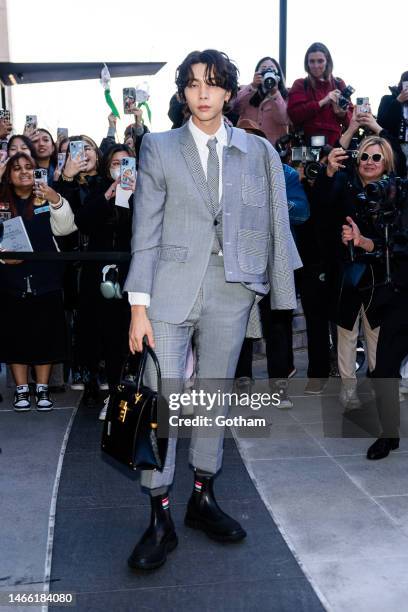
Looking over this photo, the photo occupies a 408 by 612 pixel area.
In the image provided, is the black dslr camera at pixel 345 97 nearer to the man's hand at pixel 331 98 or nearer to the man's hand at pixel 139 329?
the man's hand at pixel 331 98

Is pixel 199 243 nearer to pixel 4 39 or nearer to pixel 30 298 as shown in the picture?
pixel 30 298

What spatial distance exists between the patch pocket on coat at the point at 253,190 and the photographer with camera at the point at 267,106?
15.6 ft

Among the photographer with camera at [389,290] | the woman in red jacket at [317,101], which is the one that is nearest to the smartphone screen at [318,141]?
the woman in red jacket at [317,101]

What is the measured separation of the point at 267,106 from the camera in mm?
8812

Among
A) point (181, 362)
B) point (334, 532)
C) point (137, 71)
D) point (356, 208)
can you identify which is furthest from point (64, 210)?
point (137, 71)

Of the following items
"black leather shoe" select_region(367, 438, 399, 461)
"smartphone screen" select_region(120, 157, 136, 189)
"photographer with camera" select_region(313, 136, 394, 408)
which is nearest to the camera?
"black leather shoe" select_region(367, 438, 399, 461)

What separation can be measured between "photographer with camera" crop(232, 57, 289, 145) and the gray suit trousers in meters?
4.95

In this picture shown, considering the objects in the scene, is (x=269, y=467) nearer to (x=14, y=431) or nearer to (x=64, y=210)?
(x=14, y=431)

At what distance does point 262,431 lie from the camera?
6.24 m

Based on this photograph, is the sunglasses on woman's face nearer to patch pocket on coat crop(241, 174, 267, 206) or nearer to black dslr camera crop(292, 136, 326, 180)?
black dslr camera crop(292, 136, 326, 180)

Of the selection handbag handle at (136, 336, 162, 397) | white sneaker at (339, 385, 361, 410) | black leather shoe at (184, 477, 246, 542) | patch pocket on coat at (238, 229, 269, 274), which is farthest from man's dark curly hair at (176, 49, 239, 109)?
white sneaker at (339, 385, 361, 410)

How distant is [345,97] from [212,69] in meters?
4.86

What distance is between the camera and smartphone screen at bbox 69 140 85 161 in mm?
6746

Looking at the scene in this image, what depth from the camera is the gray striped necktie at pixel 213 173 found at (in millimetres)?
3969
